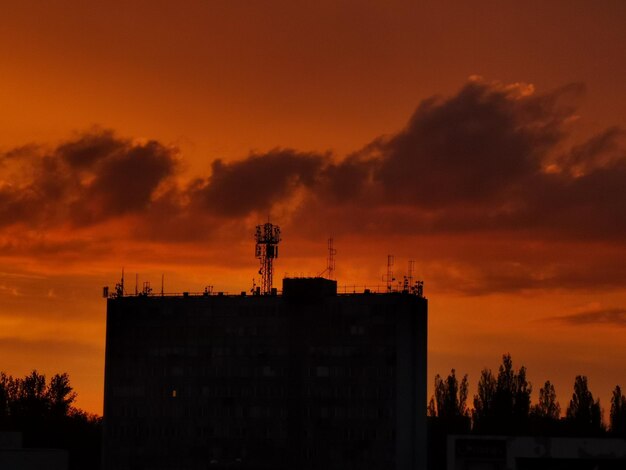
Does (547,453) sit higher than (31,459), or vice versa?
(547,453)

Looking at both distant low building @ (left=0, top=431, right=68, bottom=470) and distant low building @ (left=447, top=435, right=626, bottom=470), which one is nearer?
distant low building @ (left=0, top=431, right=68, bottom=470)

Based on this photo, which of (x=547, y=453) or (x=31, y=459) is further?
(x=547, y=453)

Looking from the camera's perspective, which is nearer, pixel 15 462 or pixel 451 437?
pixel 15 462

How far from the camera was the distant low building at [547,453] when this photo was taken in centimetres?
19338

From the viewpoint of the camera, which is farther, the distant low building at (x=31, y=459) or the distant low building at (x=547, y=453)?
the distant low building at (x=547, y=453)

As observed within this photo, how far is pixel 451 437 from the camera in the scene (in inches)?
7844

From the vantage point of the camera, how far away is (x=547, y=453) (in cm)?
19362

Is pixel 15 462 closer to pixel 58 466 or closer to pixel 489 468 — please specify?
pixel 58 466

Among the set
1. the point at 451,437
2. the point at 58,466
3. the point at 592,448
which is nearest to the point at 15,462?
the point at 58,466

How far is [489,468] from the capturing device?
197 metres

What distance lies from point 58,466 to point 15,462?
8090 millimetres

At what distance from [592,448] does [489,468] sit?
13201 millimetres

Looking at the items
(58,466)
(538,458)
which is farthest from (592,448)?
(58,466)

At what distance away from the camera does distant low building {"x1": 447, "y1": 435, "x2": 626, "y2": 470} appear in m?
193
